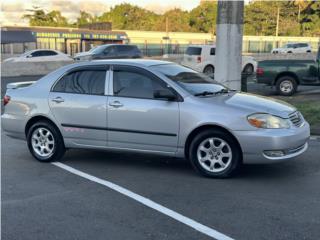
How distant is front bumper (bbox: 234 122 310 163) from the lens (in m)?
5.64

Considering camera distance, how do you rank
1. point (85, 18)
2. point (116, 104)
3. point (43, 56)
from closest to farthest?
point (116, 104) → point (43, 56) → point (85, 18)

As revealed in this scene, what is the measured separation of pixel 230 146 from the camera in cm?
584

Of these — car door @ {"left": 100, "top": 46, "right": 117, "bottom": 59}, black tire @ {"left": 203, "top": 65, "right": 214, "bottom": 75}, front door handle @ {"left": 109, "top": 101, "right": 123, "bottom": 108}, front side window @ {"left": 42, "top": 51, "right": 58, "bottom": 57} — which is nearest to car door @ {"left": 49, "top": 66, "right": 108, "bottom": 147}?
front door handle @ {"left": 109, "top": 101, "right": 123, "bottom": 108}

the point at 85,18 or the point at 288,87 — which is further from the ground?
the point at 85,18

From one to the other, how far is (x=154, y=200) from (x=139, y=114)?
1.51m

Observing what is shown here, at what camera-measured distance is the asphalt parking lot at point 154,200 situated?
14.0 feet

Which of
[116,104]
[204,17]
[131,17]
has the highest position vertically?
[131,17]

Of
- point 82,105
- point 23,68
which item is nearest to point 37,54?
point 23,68

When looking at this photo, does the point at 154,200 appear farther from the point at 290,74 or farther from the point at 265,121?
the point at 290,74

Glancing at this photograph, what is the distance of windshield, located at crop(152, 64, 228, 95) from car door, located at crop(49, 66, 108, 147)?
0.93 meters

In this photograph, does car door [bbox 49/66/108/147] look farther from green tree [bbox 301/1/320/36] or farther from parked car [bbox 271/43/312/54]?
green tree [bbox 301/1/320/36]

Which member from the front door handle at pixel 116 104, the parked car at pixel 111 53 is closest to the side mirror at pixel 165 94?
the front door handle at pixel 116 104

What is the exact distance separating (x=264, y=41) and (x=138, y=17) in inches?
2028

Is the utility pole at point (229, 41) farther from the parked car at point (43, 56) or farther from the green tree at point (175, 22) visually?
the green tree at point (175, 22)
